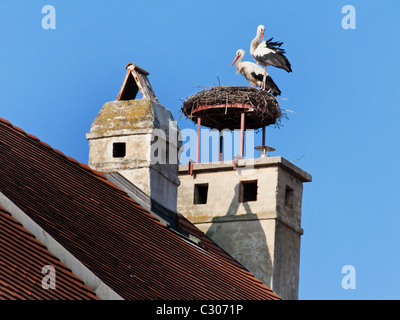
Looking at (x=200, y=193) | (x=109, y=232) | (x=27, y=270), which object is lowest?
(x=27, y=270)

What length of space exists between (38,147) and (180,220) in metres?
3.53

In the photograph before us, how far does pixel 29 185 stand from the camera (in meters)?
15.5

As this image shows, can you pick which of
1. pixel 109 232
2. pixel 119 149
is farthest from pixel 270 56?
pixel 109 232

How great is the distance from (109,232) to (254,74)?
10.9 m

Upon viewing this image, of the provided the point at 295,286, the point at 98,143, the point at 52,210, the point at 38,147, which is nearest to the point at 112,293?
the point at 52,210

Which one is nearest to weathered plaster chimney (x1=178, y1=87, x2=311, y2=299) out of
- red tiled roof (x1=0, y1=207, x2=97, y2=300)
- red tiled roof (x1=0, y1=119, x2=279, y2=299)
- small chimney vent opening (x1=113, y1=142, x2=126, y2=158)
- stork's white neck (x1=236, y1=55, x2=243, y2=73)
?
red tiled roof (x1=0, y1=119, x2=279, y2=299)

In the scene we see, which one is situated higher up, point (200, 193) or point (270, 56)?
point (270, 56)

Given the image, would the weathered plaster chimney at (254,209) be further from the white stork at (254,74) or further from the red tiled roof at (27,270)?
the red tiled roof at (27,270)

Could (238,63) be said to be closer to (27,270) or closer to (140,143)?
(140,143)

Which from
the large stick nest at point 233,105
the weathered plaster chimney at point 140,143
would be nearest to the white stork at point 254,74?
the large stick nest at point 233,105

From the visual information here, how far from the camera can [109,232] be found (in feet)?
52.5

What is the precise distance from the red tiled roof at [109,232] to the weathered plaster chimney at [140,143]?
816mm
